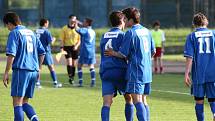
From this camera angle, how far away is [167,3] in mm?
55562

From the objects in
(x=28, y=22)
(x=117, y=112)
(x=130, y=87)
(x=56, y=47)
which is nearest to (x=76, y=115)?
(x=117, y=112)

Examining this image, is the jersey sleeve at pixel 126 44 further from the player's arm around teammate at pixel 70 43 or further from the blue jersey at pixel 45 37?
the player's arm around teammate at pixel 70 43

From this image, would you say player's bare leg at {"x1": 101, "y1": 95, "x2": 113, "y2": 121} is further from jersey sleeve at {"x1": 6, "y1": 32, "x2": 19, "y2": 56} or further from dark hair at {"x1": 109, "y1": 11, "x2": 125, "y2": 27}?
jersey sleeve at {"x1": 6, "y1": 32, "x2": 19, "y2": 56}

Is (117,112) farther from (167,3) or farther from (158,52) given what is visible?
(167,3)

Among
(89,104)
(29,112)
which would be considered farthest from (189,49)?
(89,104)

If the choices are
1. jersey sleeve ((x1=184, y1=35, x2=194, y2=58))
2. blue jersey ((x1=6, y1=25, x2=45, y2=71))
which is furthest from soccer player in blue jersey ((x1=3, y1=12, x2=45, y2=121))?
jersey sleeve ((x1=184, y1=35, x2=194, y2=58))

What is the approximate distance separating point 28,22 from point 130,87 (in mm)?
38832

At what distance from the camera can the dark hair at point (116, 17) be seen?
1421 centimetres

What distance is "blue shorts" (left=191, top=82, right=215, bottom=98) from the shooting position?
14242 millimetres

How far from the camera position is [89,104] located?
63.3 ft

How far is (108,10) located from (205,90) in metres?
39.6

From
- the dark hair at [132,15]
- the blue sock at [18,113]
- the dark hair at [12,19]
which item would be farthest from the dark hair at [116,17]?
the blue sock at [18,113]

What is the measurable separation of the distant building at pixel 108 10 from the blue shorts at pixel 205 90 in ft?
126

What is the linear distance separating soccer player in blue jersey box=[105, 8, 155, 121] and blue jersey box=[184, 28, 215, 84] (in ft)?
2.58
